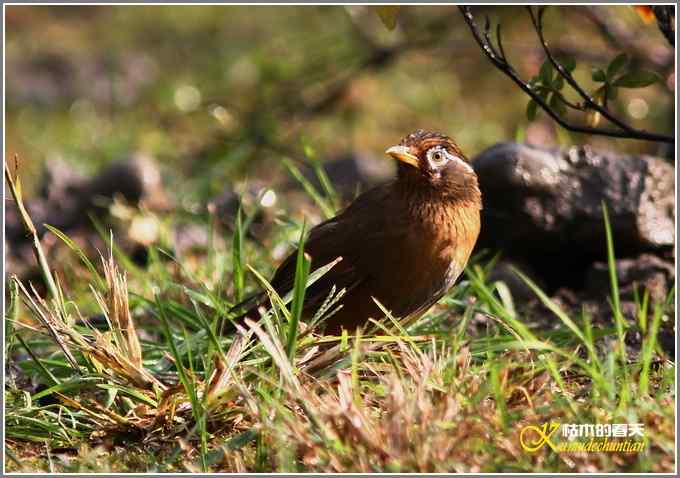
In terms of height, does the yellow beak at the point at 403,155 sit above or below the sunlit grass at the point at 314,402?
above

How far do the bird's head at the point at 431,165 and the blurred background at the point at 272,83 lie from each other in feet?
6.96

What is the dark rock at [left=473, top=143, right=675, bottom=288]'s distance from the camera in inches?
200

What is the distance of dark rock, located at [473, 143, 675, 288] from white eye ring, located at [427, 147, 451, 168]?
860mm

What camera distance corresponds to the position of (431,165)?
425 cm

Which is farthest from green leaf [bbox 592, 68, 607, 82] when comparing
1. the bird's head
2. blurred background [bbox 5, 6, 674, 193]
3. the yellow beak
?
blurred background [bbox 5, 6, 674, 193]

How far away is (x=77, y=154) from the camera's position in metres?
8.00

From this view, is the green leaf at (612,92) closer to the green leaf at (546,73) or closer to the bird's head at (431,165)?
the green leaf at (546,73)

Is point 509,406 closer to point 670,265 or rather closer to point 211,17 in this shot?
point 670,265

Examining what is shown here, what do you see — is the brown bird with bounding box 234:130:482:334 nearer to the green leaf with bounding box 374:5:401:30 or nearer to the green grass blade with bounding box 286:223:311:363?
the green leaf with bounding box 374:5:401:30

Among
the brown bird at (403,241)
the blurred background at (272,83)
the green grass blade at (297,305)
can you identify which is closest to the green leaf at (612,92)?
the brown bird at (403,241)

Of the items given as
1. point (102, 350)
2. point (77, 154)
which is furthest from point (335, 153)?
point (102, 350)

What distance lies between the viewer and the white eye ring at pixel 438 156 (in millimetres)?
4254

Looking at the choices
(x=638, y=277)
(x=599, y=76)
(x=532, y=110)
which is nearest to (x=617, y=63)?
(x=599, y=76)

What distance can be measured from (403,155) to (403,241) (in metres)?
0.35
